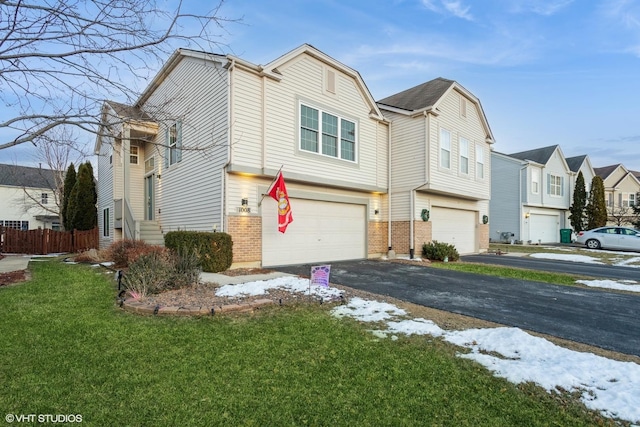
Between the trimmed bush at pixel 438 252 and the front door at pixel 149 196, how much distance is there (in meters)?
12.6

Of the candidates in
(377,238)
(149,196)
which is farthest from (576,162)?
(149,196)

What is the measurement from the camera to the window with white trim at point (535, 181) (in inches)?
1002

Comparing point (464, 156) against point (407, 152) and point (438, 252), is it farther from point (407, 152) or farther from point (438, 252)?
point (438, 252)

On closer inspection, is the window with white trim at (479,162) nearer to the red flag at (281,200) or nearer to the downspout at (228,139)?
the red flag at (281,200)

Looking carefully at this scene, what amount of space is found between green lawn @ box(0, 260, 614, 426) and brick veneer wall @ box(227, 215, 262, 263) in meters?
5.23

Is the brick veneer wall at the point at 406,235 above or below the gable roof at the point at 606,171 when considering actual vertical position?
below

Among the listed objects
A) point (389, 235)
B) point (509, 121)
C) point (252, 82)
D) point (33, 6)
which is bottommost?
point (389, 235)

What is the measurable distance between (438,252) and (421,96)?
24.4ft

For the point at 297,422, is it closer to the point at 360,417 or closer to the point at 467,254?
the point at 360,417

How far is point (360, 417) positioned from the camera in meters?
2.70

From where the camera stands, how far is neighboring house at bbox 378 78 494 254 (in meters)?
14.7

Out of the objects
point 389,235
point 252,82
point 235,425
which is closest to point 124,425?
point 235,425

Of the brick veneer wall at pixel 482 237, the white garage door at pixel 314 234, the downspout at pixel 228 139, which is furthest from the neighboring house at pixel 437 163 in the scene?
the downspout at pixel 228 139

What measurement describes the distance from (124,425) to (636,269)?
16.6 m
